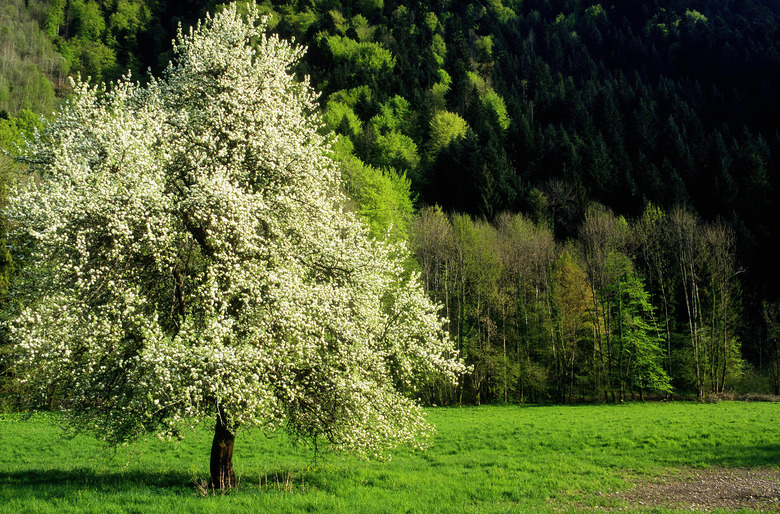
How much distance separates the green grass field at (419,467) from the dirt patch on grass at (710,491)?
0.78 metres

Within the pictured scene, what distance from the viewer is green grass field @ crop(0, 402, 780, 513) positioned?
1298 centimetres

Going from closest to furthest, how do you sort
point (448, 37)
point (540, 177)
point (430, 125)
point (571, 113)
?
point (540, 177) → point (430, 125) → point (571, 113) → point (448, 37)

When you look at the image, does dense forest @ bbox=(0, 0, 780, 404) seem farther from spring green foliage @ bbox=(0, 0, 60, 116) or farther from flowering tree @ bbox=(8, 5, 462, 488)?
flowering tree @ bbox=(8, 5, 462, 488)

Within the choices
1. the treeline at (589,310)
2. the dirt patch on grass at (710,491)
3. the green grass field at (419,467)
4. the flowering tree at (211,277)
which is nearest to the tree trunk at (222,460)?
the flowering tree at (211,277)

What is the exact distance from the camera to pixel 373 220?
52406 millimetres

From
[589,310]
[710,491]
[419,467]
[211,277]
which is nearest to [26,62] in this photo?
[589,310]

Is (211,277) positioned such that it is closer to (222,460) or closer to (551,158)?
(222,460)

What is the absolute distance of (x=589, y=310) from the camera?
5256 centimetres

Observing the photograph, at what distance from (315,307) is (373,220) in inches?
1565

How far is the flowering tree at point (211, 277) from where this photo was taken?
11.2 m

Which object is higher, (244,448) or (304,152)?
(304,152)

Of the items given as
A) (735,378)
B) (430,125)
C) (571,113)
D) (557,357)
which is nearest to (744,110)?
(571,113)

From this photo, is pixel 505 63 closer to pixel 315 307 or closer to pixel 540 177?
pixel 540 177

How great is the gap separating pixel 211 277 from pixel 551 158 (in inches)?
3270
